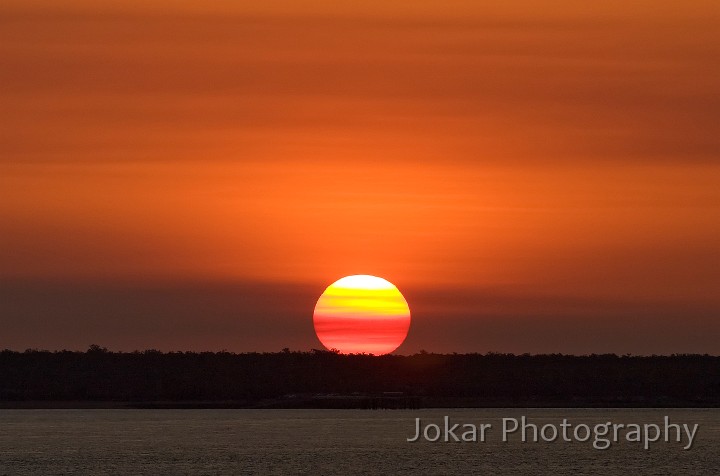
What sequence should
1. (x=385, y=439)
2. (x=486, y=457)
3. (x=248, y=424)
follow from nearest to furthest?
1. (x=486, y=457)
2. (x=385, y=439)
3. (x=248, y=424)

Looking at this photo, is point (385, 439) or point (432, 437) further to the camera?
point (432, 437)

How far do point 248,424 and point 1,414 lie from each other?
144ft

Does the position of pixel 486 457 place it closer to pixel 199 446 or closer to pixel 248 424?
pixel 199 446

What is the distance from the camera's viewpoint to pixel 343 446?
395ft

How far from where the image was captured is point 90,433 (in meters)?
139

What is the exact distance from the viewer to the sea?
102 meters

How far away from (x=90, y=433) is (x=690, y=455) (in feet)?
176

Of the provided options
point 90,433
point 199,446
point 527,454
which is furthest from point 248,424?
point 527,454

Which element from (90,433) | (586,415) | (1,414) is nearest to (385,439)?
(90,433)

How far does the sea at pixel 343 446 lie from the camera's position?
10225cm

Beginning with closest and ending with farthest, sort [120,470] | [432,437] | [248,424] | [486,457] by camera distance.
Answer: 1. [120,470]
2. [486,457]
3. [432,437]
4. [248,424]

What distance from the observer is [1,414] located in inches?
7382

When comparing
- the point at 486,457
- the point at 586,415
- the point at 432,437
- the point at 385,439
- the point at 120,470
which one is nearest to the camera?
the point at 120,470

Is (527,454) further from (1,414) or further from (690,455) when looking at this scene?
(1,414)
